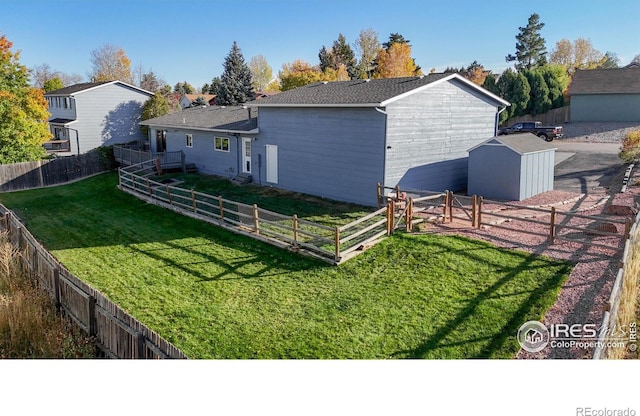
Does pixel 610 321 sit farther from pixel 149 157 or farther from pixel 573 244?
pixel 149 157

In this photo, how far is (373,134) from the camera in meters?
15.1

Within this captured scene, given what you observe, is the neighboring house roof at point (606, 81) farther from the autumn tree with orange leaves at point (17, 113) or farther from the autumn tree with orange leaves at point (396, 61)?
the autumn tree with orange leaves at point (17, 113)

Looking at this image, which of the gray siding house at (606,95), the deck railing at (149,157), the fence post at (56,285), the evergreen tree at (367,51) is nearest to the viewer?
the fence post at (56,285)

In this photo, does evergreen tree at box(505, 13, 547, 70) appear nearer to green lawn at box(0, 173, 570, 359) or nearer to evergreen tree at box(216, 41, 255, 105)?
green lawn at box(0, 173, 570, 359)

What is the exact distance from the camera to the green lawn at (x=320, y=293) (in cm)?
736

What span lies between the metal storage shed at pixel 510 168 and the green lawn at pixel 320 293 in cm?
547

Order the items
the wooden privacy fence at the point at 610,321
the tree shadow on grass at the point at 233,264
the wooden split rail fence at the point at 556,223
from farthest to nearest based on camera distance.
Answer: the tree shadow on grass at the point at 233,264 → the wooden split rail fence at the point at 556,223 → the wooden privacy fence at the point at 610,321

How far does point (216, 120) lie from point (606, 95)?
29.4 metres

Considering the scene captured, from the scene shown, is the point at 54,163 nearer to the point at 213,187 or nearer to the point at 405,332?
the point at 213,187

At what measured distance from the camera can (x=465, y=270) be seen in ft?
31.5

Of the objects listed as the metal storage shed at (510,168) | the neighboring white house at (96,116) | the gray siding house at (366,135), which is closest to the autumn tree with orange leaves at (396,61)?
the neighboring white house at (96,116)

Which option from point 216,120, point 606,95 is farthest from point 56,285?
point 606,95
